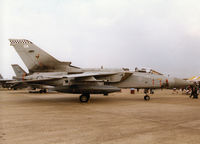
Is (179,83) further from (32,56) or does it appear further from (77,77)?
(32,56)

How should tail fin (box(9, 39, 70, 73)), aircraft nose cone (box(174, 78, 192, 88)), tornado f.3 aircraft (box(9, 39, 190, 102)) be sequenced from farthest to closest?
aircraft nose cone (box(174, 78, 192, 88))
tail fin (box(9, 39, 70, 73))
tornado f.3 aircraft (box(9, 39, 190, 102))

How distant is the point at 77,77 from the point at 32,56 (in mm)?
3640

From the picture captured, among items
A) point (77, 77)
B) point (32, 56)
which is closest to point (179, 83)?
point (77, 77)

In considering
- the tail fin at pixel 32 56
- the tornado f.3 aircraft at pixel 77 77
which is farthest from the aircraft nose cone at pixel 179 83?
the tail fin at pixel 32 56

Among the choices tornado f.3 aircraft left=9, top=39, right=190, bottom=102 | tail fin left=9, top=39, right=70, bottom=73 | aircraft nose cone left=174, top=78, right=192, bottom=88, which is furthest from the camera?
aircraft nose cone left=174, top=78, right=192, bottom=88

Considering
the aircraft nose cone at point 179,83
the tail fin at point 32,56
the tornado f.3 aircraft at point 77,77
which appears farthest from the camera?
Answer: the aircraft nose cone at point 179,83

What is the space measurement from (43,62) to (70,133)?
26.7 feet

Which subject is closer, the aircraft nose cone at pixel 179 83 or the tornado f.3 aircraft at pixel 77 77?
the tornado f.3 aircraft at pixel 77 77

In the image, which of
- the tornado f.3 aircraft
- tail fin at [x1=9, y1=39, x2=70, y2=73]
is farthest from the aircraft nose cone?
tail fin at [x1=9, y1=39, x2=70, y2=73]

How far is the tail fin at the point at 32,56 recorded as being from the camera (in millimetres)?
11234

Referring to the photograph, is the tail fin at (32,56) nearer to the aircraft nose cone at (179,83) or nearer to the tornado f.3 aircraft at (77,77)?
the tornado f.3 aircraft at (77,77)

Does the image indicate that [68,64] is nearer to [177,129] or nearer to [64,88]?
[64,88]

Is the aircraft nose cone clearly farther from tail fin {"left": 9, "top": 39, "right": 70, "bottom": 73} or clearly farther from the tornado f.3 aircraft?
tail fin {"left": 9, "top": 39, "right": 70, "bottom": 73}

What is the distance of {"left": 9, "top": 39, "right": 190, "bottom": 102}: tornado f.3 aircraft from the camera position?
10.4 m
